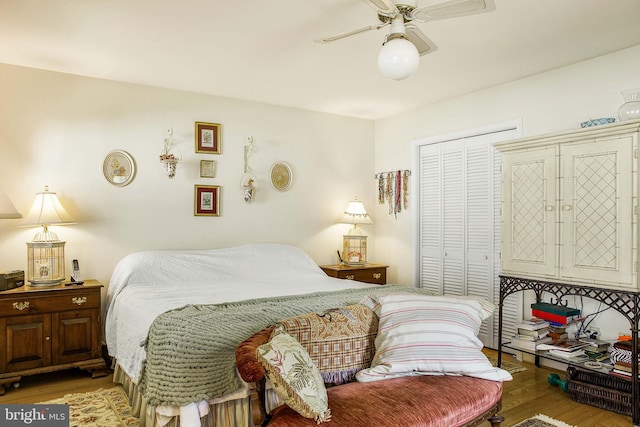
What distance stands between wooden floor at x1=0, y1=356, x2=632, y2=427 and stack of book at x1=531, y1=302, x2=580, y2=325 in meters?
0.50

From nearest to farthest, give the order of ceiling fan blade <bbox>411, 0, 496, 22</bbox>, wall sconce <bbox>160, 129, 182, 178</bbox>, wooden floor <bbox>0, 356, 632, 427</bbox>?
ceiling fan blade <bbox>411, 0, 496, 22</bbox> < wooden floor <bbox>0, 356, 632, 427</bbox> < wall sconce <bbox>160, 129, 182, 178</bbox>

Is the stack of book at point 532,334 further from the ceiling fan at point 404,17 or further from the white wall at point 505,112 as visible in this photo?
the ceiling fan at point 404,17

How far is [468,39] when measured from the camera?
2.98 metres

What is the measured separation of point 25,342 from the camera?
3.15m

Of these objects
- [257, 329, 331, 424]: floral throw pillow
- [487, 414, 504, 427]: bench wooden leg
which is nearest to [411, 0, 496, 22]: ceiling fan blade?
[257, 329, 331, 424]: floral throw pillow

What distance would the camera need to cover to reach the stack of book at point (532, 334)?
323cm

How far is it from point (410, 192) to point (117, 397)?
3449 mm

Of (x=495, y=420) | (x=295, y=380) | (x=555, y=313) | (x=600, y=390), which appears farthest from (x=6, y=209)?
(x=600, y=390)

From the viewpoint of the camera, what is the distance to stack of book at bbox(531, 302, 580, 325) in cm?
315

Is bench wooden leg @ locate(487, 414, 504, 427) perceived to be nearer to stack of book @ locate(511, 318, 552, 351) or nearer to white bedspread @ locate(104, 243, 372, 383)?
stack of book @ locate(511, 318, 552, 351)

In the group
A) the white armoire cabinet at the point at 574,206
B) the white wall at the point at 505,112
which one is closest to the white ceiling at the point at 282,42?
the white wall at the point at 505,112

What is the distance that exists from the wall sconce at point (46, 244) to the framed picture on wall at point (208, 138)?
52.1 inches

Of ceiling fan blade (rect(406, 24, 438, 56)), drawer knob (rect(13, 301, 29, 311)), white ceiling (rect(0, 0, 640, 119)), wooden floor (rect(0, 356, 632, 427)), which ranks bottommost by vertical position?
wooden floor (rect(0, 356, 632, 427))

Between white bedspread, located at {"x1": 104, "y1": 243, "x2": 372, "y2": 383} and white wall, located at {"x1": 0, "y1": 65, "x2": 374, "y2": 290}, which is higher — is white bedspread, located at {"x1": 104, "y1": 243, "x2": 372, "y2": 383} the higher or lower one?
the lower one
